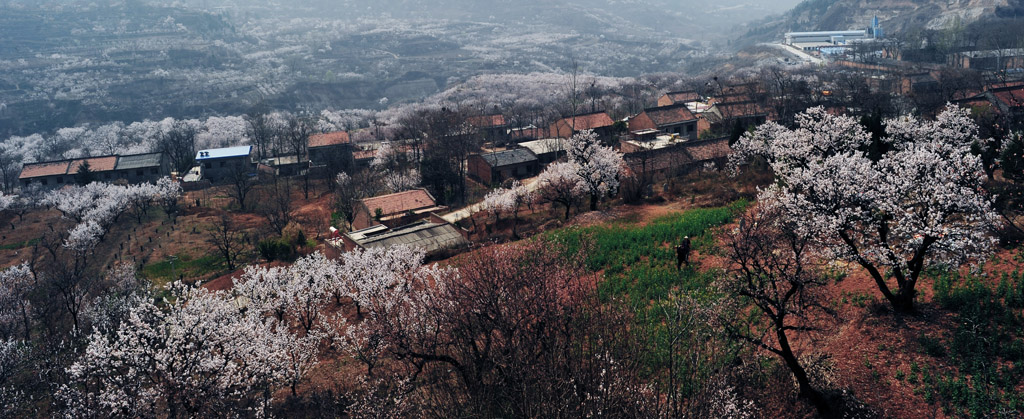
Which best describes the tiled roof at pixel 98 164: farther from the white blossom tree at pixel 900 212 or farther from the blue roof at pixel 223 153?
the white blossom tree at pixel 900 212

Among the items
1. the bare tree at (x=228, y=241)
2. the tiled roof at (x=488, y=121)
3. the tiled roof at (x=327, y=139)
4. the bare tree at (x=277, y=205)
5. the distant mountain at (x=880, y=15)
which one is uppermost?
the distant mountain at (x=880, y=15)

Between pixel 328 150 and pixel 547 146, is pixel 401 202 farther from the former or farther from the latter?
pixel 328 150

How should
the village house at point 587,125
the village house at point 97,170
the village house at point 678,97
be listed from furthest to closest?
the village house at point 678,97 → the village house at point 587,125 → the village house at point 97,170

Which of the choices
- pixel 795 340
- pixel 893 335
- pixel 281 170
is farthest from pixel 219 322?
pixel 281 170

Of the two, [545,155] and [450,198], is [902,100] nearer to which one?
[545,155]

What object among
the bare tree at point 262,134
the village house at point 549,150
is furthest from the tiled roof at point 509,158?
the bare tree at point 262,134

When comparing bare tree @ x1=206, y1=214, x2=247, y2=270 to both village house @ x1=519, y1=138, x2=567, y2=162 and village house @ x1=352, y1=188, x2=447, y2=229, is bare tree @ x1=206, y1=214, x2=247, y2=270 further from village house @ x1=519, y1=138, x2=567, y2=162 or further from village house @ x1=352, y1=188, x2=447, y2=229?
village house @ x1=519, y1=138, x2=567, y2=162

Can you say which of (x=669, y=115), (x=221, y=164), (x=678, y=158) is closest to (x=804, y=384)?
(x=678, y=158)
